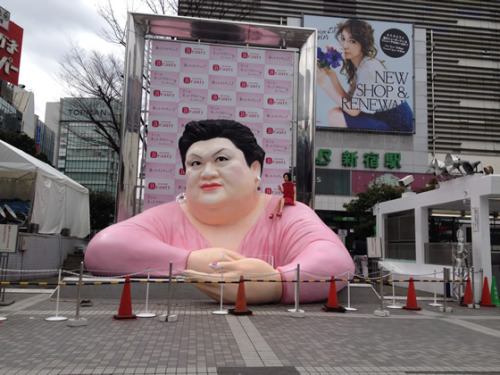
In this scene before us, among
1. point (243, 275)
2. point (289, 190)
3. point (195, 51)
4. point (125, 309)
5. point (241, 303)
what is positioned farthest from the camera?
point (195, 51)

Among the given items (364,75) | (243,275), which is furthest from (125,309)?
(364,75)

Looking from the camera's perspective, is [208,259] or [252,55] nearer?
[208,259]

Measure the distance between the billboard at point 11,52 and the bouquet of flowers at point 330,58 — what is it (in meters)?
→ 19.2

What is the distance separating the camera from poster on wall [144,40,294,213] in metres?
12.0

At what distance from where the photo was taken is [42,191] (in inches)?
634

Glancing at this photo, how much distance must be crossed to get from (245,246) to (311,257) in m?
1.77

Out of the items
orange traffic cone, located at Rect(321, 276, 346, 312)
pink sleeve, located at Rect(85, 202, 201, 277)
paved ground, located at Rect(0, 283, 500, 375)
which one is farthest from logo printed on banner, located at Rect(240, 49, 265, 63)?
paved ground, located at Rect(0, 283, 500, 375)

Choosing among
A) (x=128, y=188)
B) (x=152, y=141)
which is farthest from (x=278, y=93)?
(x=128, y=188)

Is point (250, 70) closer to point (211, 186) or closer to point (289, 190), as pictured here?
point (289, 190)

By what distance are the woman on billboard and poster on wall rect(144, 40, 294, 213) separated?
20253 mm

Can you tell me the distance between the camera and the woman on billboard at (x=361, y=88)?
3234cm

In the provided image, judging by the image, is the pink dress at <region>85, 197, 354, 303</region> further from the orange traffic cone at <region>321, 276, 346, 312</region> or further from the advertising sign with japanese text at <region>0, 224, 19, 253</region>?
the advertising sign with japanese text at <region>0, 224, 19, 253</region>

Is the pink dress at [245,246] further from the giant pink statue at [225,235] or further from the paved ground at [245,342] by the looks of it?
the paved ground at [245,342]

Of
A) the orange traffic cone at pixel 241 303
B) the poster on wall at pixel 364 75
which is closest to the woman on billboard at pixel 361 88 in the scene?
the poster on wall at pixel 364 75
